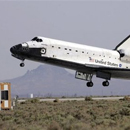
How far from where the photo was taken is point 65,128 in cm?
1970

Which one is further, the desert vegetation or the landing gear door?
the landing gear door

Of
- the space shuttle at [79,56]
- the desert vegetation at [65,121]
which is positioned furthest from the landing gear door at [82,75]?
the desert vegetation at [65,121]

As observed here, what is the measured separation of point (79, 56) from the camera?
42.7 meters

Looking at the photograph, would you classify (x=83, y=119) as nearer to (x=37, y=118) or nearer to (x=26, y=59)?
(x=37, y=118)

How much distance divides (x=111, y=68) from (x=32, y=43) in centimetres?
915

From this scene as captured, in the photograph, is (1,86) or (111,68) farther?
(111,68)

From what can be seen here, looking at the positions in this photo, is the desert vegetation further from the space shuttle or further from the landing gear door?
the landing gear door

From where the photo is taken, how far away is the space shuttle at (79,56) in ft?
133

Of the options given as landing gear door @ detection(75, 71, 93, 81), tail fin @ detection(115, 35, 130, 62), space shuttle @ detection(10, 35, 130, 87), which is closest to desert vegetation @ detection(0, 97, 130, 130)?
space shuttle @ detection(10, 35, 130, 87)

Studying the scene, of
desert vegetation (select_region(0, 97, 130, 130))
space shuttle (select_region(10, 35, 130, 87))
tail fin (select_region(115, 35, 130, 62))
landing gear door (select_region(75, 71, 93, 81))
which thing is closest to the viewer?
desert vegetation (select_region(0, 97, 130, 130))

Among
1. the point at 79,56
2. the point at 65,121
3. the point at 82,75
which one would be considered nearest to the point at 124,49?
the point at 82,75

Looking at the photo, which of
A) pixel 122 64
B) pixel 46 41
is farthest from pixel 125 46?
pixel 46 41

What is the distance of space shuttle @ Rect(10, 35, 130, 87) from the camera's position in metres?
40.4

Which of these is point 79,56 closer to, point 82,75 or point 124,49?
point 82,75
